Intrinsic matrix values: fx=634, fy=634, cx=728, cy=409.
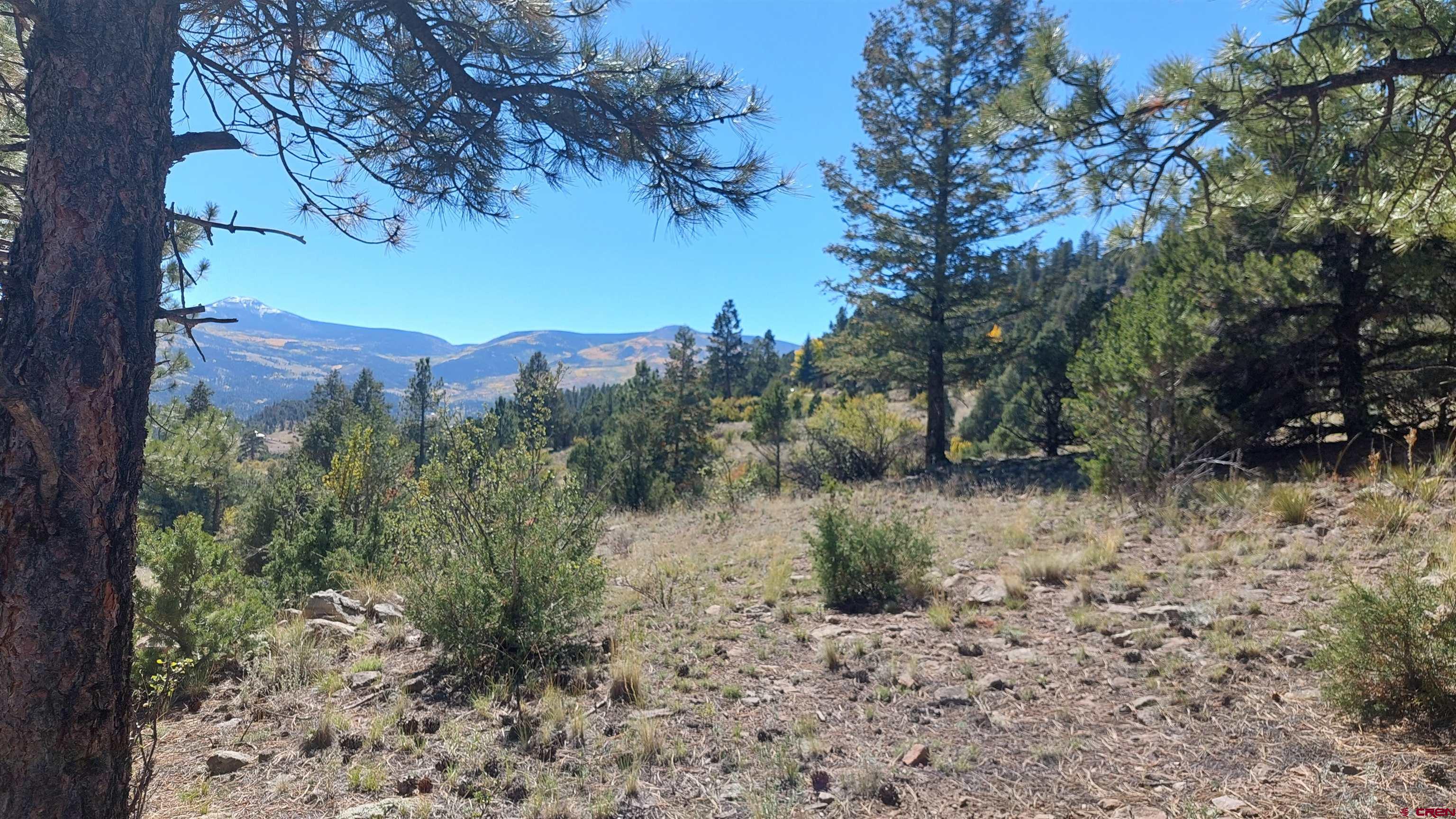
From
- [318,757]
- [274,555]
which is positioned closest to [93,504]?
[318,757]

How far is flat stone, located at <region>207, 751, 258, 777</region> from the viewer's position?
9.07 ft

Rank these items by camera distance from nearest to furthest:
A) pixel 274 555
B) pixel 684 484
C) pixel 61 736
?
pixel 61 736 < pixel 274 555 < pixel 684 484

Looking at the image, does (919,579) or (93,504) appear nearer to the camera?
(93,504)

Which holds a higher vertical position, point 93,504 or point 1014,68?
→ point 1014,68

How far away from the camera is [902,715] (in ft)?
10.6

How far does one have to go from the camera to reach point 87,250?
6.14 ft

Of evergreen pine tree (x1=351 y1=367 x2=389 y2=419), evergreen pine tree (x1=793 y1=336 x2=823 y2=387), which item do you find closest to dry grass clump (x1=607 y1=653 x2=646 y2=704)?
evergreen pine tree (x1=351 y1=367 x2=389 y2=419)

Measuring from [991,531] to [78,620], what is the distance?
22.5ft

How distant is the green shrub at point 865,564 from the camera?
16.4 ft

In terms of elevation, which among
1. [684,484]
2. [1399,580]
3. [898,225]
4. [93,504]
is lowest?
[684,484]

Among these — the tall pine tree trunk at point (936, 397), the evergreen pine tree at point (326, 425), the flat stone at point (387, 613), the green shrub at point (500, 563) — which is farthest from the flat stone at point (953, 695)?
the evergreen pine tree at point (326, 425)

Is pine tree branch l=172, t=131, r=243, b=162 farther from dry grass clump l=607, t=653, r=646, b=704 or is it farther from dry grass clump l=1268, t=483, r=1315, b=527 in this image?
dry grass clump l=1268, t=483, r=1315, b=527

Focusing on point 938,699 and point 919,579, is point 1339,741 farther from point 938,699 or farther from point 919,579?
point 919,579

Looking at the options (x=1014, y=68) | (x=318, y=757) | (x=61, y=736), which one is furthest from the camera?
(x=1014, y=68)
